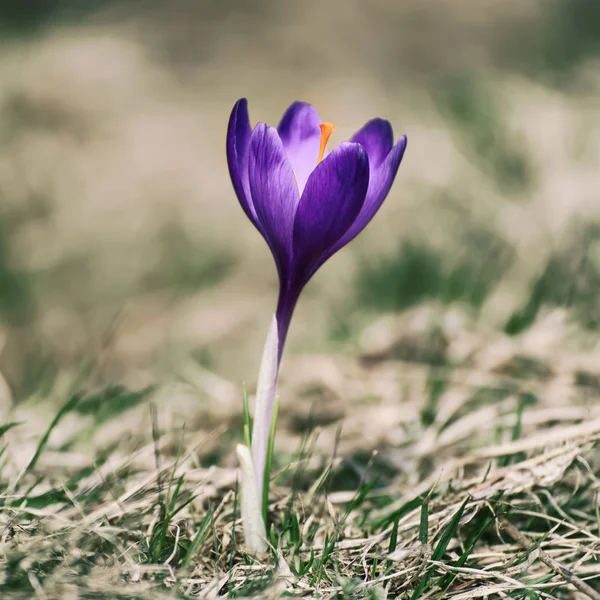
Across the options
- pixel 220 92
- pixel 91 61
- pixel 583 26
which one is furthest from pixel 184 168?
pixel 583 26

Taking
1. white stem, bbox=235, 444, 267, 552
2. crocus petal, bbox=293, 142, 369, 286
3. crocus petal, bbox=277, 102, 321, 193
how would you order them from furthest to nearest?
crocus petal, bbox=277, 102, 321, 193 < white stem, bbox=235, 444, 267, 552 < crocus petal, bbox=293, 142, 369, 286

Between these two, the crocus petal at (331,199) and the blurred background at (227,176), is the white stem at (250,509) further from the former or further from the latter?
the blurred background at (227,176)

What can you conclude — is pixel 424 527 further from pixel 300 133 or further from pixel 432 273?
pixel 432 273

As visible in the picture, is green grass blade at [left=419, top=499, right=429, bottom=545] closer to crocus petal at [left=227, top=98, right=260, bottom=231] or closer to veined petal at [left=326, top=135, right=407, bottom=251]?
veined petal at [left=326, top=135, right=407, bottom=251]

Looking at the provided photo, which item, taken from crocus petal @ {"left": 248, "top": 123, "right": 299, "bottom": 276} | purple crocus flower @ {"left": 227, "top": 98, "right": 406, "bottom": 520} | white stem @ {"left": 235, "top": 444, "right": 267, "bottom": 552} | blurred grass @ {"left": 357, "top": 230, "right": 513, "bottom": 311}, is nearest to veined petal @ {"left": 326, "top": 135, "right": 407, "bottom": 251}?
purple crocus flower @ {"left": 227, "top": 98, "right": 406, "bottom": 520}

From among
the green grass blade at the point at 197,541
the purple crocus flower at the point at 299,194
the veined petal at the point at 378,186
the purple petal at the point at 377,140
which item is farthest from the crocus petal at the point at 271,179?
the green grass blade at the point at 197,541

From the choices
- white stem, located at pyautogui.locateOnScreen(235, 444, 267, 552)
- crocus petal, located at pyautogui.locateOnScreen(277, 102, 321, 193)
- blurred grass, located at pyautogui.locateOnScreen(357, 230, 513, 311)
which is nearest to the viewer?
white stem, located at pyautogui.locateOnScreen(235, 444, 267, 552)
